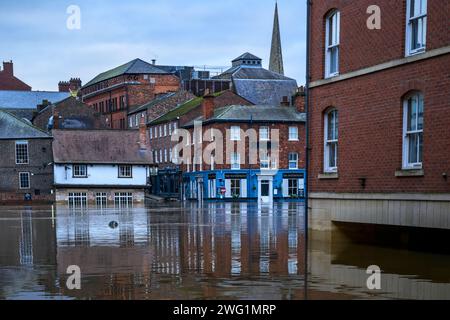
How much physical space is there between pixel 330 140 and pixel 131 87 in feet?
289

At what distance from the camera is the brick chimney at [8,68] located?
114 m

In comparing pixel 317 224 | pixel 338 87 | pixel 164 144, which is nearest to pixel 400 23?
pixel 338 87

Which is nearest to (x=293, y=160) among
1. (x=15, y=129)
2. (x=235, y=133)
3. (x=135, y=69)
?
(x=235, y=133)

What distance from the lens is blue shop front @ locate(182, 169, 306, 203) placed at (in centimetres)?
7375

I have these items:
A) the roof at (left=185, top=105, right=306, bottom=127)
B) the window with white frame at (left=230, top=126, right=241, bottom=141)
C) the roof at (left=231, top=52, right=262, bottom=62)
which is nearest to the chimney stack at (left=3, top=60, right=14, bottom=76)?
the roof at (left=231, top=52, right=262, bottom=62)

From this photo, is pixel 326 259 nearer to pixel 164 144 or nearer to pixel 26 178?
pixel 26 178

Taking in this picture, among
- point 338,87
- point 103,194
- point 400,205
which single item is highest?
point 338,87

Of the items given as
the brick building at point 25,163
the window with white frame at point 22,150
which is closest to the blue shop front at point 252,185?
the brick building at point 25,163

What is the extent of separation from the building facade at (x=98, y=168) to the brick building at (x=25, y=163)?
221 centimetres

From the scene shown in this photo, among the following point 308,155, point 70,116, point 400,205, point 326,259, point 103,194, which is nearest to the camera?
point 326,259

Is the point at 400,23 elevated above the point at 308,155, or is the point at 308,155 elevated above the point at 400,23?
the point at 400,23
